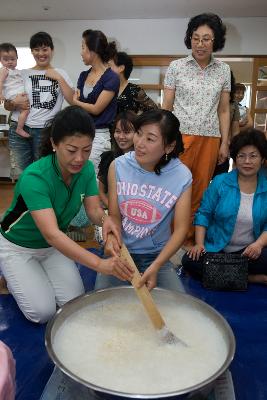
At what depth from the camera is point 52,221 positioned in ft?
4.48

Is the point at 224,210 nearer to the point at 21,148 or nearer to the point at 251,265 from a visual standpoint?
the point at 251,265

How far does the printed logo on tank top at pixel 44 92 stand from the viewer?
2.92 meters

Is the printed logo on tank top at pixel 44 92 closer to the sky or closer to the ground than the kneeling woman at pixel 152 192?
closer to the sky

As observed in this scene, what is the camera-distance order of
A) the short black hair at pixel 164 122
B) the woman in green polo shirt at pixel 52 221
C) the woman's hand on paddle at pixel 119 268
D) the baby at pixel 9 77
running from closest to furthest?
the woman's hand on paddle at pixel 119 268
the woman in green polo shirt at pixel 52 221
the short black hair at pixel 164 122
the baby at pixel 9 77

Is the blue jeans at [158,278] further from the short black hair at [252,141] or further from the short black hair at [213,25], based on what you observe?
the short black hair at [213,25]

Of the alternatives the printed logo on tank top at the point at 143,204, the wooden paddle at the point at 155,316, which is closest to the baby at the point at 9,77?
the printed logo on tank top at the point at 143,204

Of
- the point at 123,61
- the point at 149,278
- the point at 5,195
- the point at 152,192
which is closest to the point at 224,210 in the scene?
the point at 152,192

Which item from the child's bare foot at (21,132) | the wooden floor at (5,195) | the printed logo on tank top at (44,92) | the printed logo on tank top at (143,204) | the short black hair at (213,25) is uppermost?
the short black hair at (213,25)

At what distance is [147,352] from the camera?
1.08 m

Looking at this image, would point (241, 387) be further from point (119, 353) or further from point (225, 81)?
point (225, 81)

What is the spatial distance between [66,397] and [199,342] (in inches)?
17.2

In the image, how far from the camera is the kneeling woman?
1.55m

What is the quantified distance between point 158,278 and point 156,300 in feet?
1.14

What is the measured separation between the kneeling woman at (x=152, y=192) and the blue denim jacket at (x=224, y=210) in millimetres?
507
